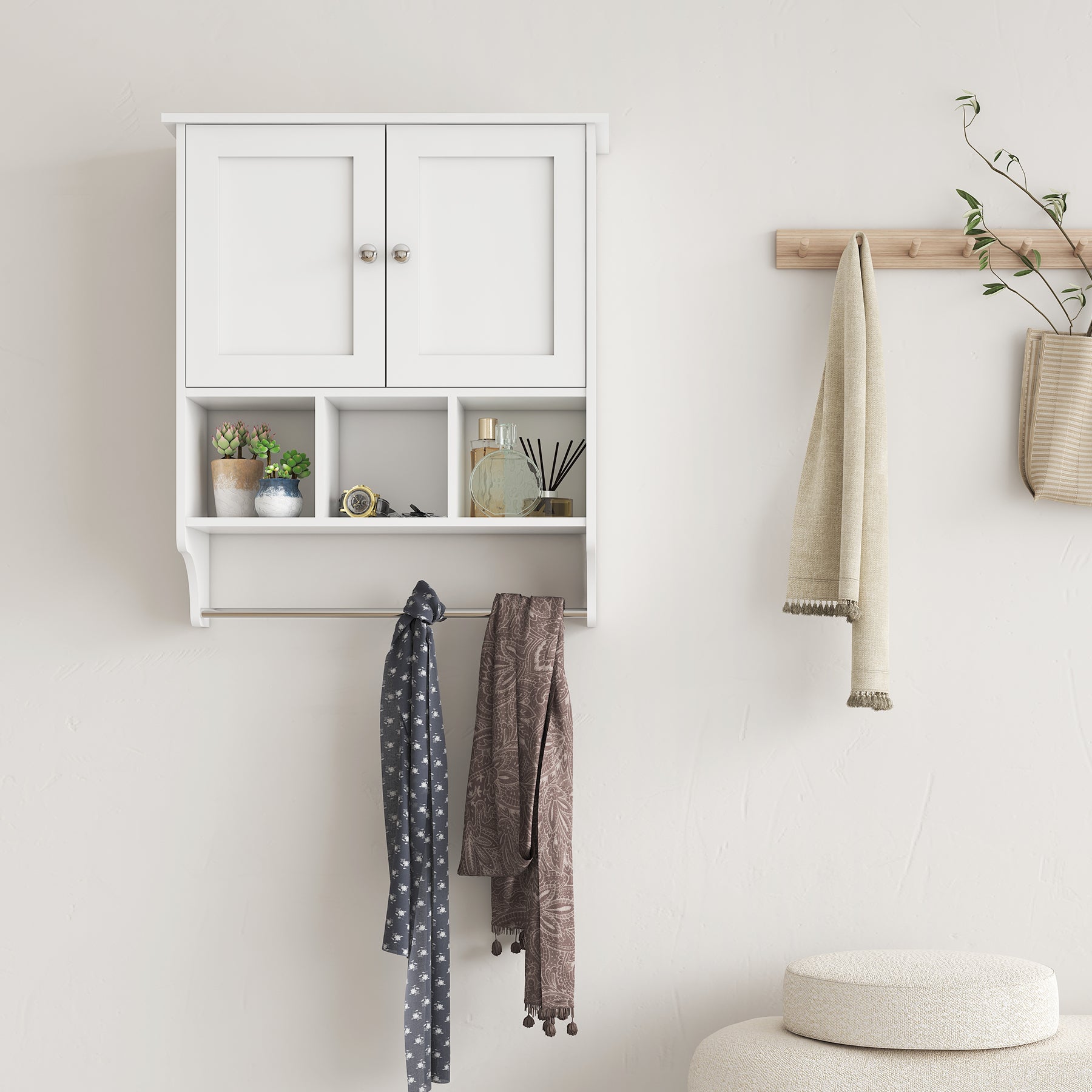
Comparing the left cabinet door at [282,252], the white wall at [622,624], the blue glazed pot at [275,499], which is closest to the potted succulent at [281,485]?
the blue glazed pot at [275,499]

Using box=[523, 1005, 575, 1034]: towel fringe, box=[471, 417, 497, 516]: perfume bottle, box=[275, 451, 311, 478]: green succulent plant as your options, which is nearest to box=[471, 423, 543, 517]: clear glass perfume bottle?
box=[471, 417, 497, 516]: perfume bottle

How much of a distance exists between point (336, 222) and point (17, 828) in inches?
43.3

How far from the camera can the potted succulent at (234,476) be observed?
4.72ft

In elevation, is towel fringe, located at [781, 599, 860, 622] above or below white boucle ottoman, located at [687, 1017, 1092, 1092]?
above

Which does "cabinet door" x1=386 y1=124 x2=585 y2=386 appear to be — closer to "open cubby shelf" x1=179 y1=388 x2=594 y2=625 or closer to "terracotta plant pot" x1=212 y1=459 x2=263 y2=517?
"open cubby shelf" x1=179 y1=388 x2=594 y2=625

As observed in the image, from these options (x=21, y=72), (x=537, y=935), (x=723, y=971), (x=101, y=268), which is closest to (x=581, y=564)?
(x=537, y=935)

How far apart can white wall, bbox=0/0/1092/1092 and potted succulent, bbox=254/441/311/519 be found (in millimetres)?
222

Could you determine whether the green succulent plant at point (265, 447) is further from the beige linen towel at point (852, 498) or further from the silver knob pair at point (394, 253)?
the beige linen towel at point (852, 498)

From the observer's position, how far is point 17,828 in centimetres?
152

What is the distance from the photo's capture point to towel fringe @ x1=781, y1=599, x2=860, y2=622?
1.37 metres

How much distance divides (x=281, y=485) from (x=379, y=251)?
0.38 meters

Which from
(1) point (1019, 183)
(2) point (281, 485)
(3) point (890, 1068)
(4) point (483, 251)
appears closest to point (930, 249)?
(1) point (1019, 183)

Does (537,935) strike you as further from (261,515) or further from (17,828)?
(17,828)

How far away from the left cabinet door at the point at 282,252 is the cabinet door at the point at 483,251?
1.6 inches
